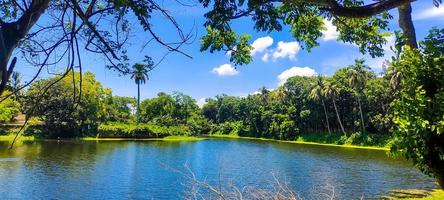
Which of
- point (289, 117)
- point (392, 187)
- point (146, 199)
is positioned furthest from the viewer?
point (289, 117)

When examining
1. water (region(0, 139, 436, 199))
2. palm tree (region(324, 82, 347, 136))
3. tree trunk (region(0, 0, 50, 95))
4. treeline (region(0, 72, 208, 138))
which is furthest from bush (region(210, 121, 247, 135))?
tree trunk (region(0, 0, 50, 95))

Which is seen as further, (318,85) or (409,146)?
(318,85)

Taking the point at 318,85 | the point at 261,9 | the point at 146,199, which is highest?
the point at 318,85

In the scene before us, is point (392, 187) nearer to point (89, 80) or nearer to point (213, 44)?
point (213, 44)

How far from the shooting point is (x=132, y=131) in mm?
78438

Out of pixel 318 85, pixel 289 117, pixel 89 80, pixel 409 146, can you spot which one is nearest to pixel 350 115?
pixel 318 85

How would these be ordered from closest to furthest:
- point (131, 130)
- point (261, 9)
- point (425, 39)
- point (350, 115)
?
1. point (261, 9)
2. point (425, 39)
3. point (350, 115)
4. point (131, 130)

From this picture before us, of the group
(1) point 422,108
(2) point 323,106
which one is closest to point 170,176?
(1) point 422,108

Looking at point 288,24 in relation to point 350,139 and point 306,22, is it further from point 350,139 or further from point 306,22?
point 350,139

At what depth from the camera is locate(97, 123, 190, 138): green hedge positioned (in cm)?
7675

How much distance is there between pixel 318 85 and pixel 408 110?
6729 centimetres

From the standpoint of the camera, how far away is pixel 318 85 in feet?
244

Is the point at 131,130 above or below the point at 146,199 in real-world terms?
above

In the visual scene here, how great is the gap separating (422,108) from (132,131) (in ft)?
241
